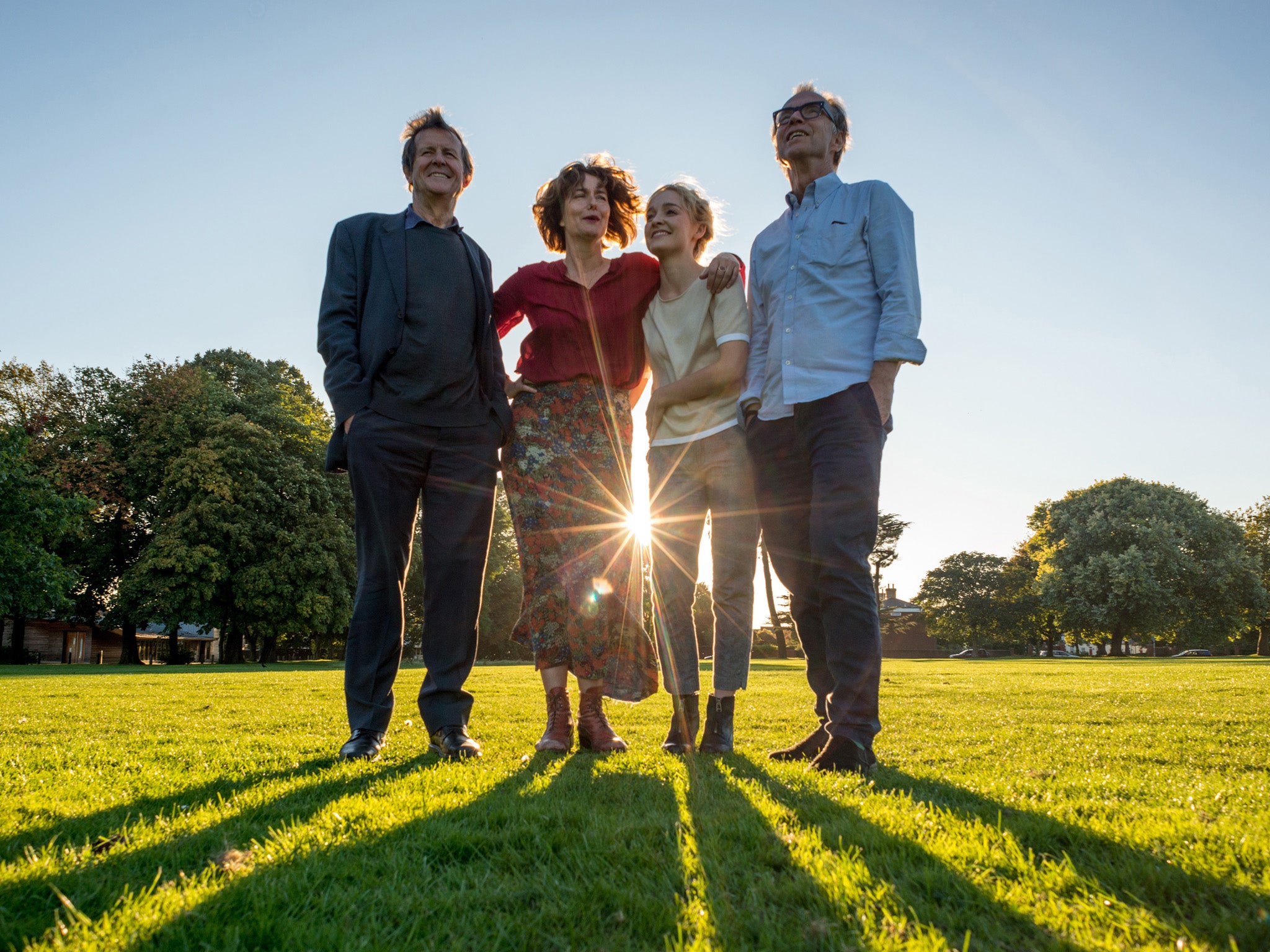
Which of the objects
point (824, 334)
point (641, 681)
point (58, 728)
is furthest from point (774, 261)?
point (58, 728)

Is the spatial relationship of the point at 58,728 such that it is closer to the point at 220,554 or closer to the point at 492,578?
the point at 220,554

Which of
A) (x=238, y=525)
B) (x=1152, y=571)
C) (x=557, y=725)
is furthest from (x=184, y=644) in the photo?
(x=557, y=725)

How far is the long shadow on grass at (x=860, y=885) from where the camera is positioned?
1537 millimetres

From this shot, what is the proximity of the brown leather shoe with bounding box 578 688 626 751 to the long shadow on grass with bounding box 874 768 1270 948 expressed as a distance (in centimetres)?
184

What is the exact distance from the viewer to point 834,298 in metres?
3.93

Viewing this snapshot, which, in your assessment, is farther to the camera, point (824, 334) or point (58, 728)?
point (58, 728)

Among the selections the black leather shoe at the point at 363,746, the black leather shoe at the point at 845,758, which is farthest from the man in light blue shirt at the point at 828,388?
the black leather shoe at the point at 363,746

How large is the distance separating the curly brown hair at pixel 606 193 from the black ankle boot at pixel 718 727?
271 cm

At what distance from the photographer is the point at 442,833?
2236 mm

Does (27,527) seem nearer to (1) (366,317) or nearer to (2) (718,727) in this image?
(1) (366,317)

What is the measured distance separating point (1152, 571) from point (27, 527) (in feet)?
173

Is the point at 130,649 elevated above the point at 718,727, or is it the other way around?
the point at 718,727

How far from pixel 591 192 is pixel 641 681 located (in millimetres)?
2677

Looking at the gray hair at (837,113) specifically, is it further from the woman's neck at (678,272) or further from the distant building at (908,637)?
the distant building at (908,637)
